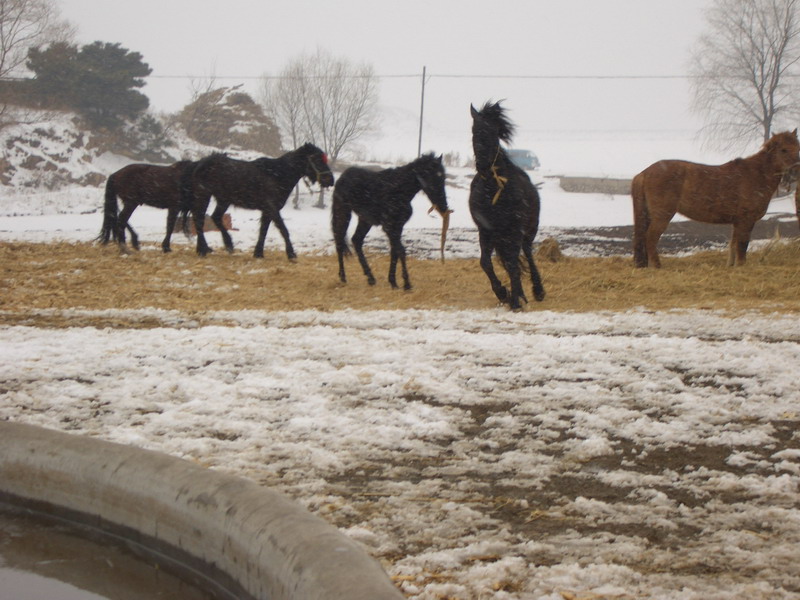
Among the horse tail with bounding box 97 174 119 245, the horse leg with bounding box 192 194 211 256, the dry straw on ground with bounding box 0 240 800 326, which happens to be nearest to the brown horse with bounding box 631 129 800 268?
the dry straw on ground with bounding box 0 240 800 326

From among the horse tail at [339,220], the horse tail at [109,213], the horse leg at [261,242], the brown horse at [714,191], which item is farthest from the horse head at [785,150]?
the horse tail at [109,213]

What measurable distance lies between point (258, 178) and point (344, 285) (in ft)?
15.2

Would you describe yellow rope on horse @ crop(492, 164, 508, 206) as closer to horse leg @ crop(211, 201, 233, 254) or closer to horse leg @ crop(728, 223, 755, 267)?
horse leg @ crop(728, 223, 755, 267)

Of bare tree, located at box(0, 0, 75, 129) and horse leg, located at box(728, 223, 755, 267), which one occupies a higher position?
bare tree, located at box(0, 0, 75, 129)

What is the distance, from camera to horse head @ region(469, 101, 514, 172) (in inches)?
310

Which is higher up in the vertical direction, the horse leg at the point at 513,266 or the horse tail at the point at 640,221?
the horse tail at the point at 640,221

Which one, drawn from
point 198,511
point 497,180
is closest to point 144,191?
point 497,180

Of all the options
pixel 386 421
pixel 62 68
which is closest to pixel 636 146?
pixel 62 68

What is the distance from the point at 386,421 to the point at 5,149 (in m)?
40.1

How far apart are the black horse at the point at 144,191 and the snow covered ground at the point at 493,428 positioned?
26.8 ft

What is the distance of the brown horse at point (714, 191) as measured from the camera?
11.6 meters

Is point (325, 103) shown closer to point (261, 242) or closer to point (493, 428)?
point (261, 242)

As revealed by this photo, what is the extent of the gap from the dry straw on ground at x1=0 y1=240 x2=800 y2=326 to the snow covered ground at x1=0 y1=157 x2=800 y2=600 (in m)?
1.24

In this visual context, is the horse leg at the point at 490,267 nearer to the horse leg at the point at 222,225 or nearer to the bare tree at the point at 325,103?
the horse leg at the point at 222,225
